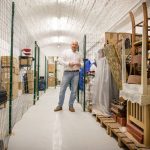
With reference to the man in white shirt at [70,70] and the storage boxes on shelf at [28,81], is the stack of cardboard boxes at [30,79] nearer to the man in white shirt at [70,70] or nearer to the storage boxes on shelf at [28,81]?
the storage boxes on shelf at [28,81]

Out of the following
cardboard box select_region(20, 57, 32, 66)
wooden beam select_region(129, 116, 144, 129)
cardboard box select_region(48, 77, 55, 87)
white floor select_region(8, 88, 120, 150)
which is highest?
cardboard box select_region(20, 57, 32, 66)

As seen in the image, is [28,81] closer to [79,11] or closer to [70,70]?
[79,11]

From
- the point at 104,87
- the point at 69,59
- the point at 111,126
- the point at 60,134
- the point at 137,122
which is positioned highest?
the point at 69,59

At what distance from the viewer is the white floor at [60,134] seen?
103 inches

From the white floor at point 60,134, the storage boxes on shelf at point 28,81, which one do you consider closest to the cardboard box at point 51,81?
the storage boxes on shelf at point 28,81

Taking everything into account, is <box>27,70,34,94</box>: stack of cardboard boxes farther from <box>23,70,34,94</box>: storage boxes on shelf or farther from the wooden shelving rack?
the wooden shelving rack

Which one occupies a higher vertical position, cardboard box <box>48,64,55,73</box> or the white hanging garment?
cardboard box <box>48,64,55,73</box>

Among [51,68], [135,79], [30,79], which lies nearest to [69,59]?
[135,79]

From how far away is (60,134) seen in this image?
3105mm

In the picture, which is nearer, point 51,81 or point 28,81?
point 28,81

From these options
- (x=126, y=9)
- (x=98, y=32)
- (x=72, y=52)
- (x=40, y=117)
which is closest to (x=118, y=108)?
(x=40, y=117)

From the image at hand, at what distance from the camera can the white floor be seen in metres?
2.62

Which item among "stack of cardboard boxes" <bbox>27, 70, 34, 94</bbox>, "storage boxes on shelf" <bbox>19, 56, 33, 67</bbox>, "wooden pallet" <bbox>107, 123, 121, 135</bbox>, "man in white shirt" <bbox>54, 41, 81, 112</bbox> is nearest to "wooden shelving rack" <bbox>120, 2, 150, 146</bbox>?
"wooden pallet" <bbox>107, 123, 121, 135</bbox>

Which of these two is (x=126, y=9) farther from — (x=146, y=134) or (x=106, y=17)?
(x=146, y=134)
